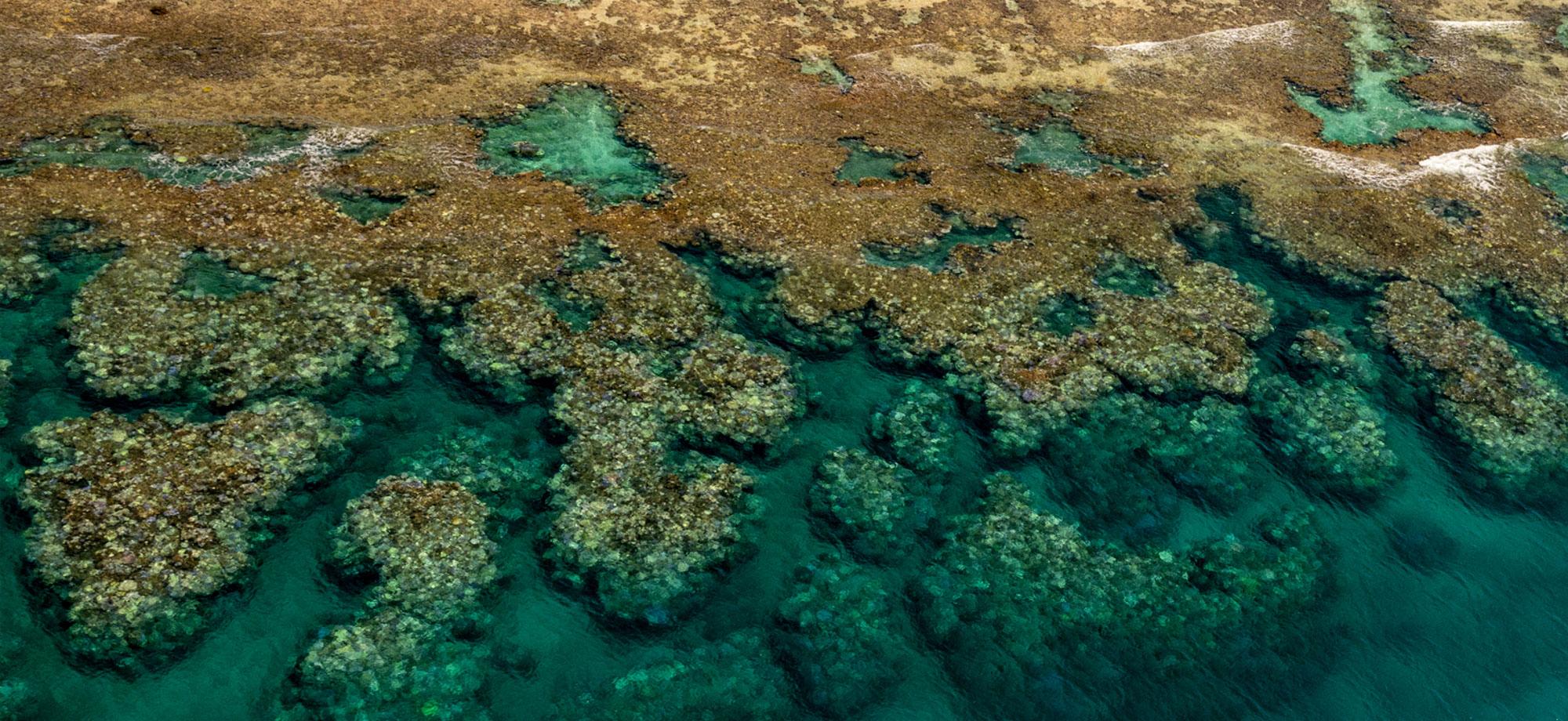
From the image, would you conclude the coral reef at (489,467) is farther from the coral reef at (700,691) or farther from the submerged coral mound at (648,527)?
the coral reef at (700,691)

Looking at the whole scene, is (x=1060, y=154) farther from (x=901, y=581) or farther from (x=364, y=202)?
(x=364, y=202)

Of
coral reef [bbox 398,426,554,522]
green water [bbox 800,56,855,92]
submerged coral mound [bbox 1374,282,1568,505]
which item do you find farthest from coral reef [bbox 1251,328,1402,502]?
coral reef [bbox 398,426,554,522]

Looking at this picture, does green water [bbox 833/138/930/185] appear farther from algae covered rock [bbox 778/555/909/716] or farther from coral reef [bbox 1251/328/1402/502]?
algae covered rock [bbox 778/555/909/716]

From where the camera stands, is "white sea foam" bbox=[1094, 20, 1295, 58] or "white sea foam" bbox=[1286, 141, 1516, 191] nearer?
"white sea foam" bbox=[1286, 141, 1516, 191]

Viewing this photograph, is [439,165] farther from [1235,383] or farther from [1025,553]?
[1235,383]

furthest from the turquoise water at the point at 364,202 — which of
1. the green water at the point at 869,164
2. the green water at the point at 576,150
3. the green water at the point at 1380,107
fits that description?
the green water at the point at 1380,107

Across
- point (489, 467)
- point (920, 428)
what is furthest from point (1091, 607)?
point (489, 467)
